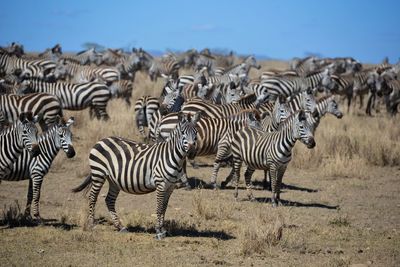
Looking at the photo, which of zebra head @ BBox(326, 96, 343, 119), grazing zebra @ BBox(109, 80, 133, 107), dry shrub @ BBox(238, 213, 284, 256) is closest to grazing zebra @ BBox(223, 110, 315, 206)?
dry shrub @ BBox(238, 213, 284, 256)

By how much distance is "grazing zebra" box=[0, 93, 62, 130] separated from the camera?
1520 centimetres

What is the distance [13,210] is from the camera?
974 centimetres

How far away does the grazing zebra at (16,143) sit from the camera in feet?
30.3

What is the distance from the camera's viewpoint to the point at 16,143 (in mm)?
9352

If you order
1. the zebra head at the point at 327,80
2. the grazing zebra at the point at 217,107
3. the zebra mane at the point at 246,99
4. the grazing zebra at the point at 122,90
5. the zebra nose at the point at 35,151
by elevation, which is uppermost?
the zebra head at the point at 327,80

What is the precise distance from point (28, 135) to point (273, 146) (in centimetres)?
424

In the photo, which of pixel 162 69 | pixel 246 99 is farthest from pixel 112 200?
pixel 162 69

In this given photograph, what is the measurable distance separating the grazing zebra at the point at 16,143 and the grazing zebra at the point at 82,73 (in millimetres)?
14504

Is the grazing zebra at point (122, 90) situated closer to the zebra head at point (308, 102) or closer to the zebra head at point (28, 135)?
the zebra head at point (308, 102)

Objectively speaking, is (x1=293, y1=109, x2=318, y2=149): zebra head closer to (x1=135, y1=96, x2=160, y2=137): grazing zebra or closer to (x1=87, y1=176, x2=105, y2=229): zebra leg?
(x1=87, y1=176, x2=105, y2=229): zebra leg

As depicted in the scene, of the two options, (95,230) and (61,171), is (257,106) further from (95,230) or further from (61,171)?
(95,230)

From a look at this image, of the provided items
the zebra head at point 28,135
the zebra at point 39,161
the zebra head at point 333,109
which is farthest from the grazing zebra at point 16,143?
the zebra head at point 333,109

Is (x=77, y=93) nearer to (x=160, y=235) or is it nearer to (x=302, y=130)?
(x=302, y=130)

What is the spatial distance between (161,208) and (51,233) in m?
1.64
